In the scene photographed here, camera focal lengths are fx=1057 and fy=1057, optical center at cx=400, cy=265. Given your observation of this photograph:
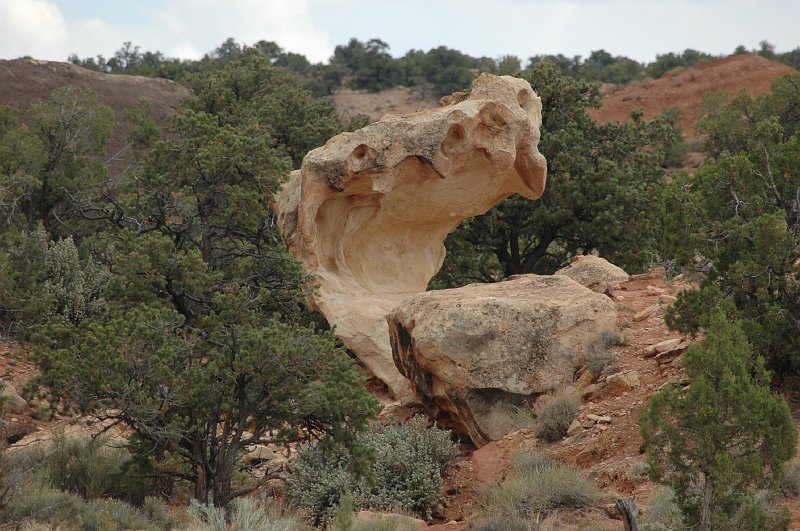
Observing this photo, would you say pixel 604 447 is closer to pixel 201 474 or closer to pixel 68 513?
pixel 201 474

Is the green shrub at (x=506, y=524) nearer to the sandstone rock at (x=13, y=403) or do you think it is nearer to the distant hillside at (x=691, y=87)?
the sandstone rock at (x=13, y=403)

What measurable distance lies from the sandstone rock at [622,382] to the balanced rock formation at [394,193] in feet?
10.5

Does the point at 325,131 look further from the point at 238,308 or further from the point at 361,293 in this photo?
the point at 238,308

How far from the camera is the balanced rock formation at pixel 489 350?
12.9 metres

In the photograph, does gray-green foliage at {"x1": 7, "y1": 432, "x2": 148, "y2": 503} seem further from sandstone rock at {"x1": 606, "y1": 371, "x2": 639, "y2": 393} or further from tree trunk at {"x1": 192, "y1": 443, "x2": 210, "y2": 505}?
sandstone rock at {"x1": 606, "y1": 371, "x2": 639, "y2": 393}

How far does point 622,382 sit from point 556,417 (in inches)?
42.6

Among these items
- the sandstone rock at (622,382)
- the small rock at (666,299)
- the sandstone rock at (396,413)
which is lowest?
the sandstone rock at (396,413)

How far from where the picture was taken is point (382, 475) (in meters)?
11.9

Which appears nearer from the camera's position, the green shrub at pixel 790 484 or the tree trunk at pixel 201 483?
the green shrub at pixel 790 484

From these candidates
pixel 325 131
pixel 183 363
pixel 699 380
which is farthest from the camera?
pixel 325 131

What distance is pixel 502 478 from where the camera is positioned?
1135 centimetres

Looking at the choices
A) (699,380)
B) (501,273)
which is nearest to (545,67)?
(501,273)

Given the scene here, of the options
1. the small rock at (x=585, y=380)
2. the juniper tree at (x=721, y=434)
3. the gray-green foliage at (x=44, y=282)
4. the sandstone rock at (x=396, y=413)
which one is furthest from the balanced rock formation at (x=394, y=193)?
the juniper tree at (x=721, y=434)

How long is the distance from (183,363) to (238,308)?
0.81 m
